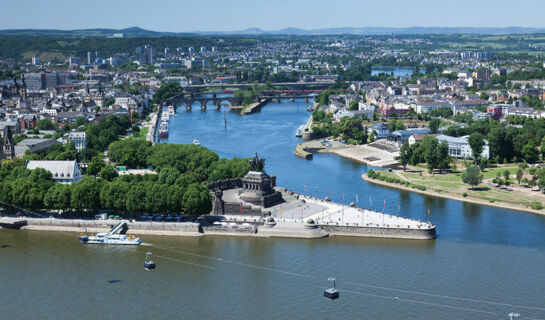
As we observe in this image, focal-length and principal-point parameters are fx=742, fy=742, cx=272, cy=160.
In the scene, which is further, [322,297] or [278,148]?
[278,148]

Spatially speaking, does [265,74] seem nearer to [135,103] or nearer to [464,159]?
[135,103]

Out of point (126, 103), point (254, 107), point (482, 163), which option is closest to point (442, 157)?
point (482, 163)

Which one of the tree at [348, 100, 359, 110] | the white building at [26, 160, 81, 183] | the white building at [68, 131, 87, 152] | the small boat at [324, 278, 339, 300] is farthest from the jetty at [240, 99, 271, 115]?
the small boat at [324, 278, 339, 300]

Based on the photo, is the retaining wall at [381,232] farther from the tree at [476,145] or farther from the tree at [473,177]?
the tree at [476,145]

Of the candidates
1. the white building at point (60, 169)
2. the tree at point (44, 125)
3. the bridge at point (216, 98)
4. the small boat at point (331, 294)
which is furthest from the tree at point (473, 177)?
the bridge at point (216, 98)

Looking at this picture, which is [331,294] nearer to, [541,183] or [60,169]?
[60,169]

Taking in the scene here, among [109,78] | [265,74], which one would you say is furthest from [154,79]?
[265,74]
